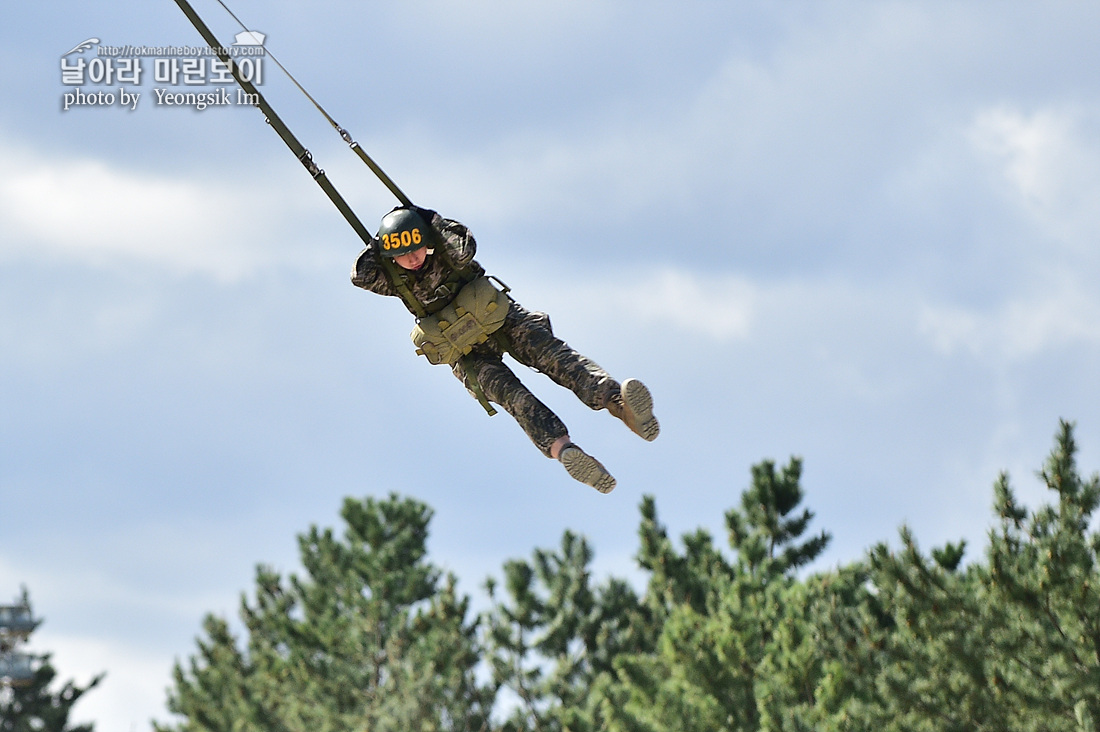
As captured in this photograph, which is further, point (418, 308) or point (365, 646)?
point (365, 646)

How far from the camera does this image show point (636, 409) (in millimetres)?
9719

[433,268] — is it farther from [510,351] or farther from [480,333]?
[510,351]

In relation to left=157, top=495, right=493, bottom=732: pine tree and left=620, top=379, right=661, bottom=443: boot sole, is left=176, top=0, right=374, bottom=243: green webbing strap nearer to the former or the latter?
left=620, top=379, right=661, bottom=443: boot sole

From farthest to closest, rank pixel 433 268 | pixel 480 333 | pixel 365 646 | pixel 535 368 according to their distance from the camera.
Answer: pixel 365 646 < pixel 535 368 < pixel 480 333 < pixel 433 268

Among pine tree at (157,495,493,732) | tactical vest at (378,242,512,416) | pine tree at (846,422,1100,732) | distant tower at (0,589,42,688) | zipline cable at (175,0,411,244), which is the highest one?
distant tower at (0,589,42,688)

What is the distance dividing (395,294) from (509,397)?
3.58 ft

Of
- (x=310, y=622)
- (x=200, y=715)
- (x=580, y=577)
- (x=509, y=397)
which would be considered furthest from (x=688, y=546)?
(x=509, y=397)

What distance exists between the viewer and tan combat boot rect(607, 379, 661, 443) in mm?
9703

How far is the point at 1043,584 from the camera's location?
58.2ft

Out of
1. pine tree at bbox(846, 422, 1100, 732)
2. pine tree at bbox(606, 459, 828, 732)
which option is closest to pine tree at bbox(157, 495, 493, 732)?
pine tree at bbox(606, 459, 828, 732)

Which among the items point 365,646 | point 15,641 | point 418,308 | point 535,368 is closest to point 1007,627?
point 535,368

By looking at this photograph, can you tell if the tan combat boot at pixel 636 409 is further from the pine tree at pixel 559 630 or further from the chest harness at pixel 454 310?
the pine tree at pixel 559 630

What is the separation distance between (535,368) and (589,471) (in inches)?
49.7

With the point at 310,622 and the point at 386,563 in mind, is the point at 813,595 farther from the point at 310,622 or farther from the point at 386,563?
the point at 310,622
